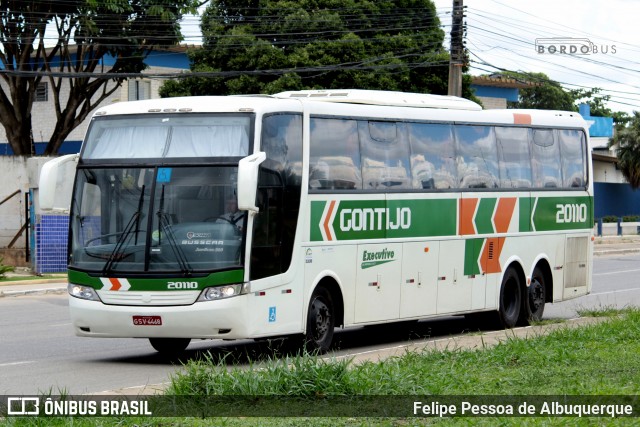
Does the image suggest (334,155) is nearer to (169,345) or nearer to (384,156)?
(384,156)

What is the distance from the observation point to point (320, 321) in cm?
1541

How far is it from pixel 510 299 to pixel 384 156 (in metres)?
4.38

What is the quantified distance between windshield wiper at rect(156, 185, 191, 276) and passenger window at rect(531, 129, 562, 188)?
7.99 meters

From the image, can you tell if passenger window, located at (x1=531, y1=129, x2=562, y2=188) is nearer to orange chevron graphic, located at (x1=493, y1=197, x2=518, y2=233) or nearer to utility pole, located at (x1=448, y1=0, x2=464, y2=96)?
orange chevron graphic, located at (x1=493, y1=197, x2=518, y2=233)

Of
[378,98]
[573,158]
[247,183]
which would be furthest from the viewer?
[573,158]

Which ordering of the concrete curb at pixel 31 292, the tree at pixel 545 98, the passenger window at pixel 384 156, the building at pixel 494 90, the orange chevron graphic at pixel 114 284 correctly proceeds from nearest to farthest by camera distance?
1. the orange chevron graphic at pixel 114 284
2. the passenger window at pixel 384 156
3. the concrete curb at pixel 31 292
4. the building at pixel 494 90
5. the tree at pixel 545 98

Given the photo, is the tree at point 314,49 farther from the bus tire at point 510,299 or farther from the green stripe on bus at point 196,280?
the green stripe on bus at point 196,280

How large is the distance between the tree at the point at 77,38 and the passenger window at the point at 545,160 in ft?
62.9

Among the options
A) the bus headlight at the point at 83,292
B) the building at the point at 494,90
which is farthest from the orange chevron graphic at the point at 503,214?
the building at the point at 494,90

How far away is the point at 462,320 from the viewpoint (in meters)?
21.2

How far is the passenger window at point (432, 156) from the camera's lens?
1736cm

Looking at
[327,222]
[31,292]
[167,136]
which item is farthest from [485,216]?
[31,292]

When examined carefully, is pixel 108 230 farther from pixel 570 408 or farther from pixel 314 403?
pixel 570 408

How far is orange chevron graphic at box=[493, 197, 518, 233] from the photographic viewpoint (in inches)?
750
